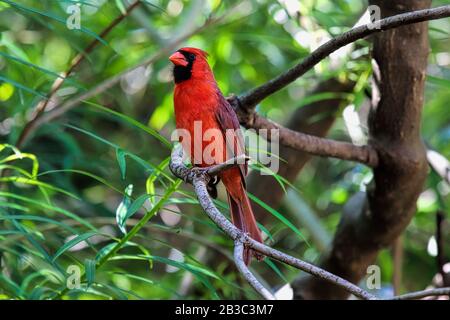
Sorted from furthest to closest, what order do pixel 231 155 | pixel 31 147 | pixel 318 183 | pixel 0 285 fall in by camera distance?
pixel 318 183, pixel 31 147, pixel 231 155, pixel 0 285

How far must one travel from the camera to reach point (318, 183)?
5.14 m

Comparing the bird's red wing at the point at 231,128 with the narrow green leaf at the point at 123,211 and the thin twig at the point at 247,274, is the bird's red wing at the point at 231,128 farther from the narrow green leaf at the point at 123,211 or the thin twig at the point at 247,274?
the thin twig at the point at 247,274

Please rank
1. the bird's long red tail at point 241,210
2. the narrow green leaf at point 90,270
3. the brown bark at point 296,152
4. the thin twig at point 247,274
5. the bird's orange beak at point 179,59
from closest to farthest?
the thin twig at point 247,274
the narrow green leaf at point 90,270
the bird's long red tail at point 241,210
the bird's orange beak at point 179,59
the brown bark at point 296,152

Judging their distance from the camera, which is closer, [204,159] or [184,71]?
[204,159]

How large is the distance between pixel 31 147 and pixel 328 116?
5.48 feet

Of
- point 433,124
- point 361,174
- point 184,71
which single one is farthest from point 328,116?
point 433,124

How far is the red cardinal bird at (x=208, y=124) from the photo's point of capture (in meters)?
3.19

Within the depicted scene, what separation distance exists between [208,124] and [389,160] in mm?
793

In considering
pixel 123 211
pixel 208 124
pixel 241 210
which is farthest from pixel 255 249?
pixel 208 124

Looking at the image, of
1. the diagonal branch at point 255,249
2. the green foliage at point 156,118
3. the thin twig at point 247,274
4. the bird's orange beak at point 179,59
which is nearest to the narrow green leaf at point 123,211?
the diagonal branch at point 255,249

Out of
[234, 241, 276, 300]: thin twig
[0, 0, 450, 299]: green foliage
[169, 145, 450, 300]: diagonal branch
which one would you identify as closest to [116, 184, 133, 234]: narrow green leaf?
[169, 145, 450, 300]: diagonal branch

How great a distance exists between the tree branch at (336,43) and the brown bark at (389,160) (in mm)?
534
